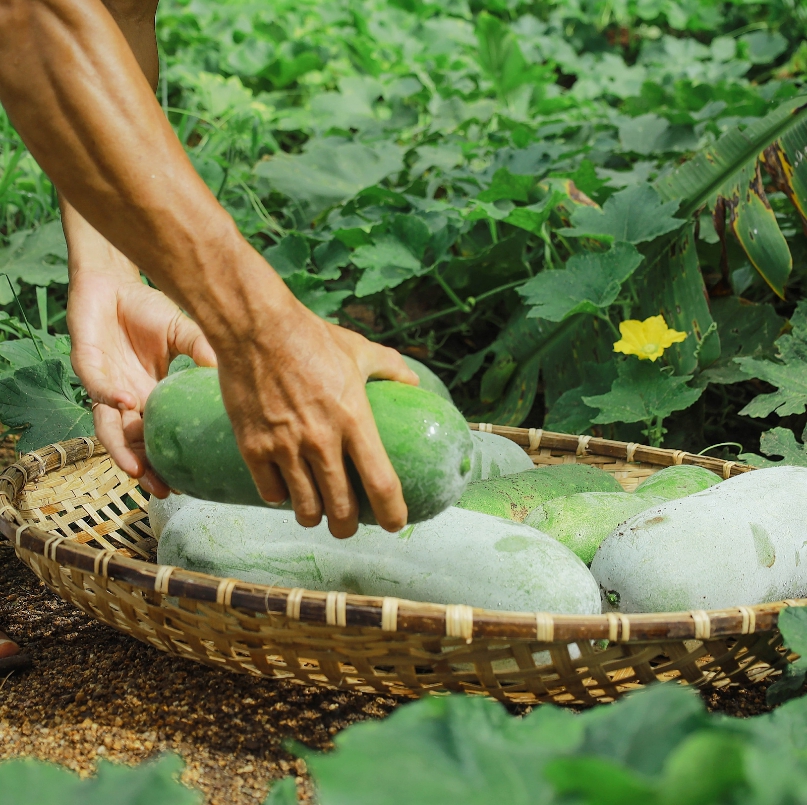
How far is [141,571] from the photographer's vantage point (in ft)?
4.52

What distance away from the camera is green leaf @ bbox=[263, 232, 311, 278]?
110 inches

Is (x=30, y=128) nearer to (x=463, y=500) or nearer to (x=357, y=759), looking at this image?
(x=357, y=759)

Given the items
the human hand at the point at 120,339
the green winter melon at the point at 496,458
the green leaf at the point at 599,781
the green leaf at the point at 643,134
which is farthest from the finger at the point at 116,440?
the green leaf at the point at 643,134

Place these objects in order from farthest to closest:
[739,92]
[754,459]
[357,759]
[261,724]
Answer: [739,92]
[754,459]
[261,724]
[357,759]

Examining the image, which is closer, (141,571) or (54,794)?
(54,794)

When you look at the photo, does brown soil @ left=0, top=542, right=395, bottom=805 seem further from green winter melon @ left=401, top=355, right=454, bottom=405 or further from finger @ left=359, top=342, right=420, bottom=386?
green winter melon @ left=401, top=355, right=454, bottom=405

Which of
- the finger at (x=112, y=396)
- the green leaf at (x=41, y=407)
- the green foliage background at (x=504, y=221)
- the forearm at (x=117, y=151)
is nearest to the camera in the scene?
the forearm at (x=117, y=151)

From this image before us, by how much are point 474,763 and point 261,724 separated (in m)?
0.90

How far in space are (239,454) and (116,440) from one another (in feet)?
1.52

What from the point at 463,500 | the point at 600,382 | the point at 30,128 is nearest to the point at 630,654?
the point at 463,500

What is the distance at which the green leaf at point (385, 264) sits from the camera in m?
2.69

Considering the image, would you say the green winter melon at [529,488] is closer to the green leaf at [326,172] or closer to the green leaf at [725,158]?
the green leaf at [725,158]

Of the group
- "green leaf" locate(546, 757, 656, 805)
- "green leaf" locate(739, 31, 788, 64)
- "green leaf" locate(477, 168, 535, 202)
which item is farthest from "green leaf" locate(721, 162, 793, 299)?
"green leaf" locate(739, 31, 788, 64)

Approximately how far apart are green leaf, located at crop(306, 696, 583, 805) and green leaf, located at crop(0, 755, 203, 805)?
4.2 inches
